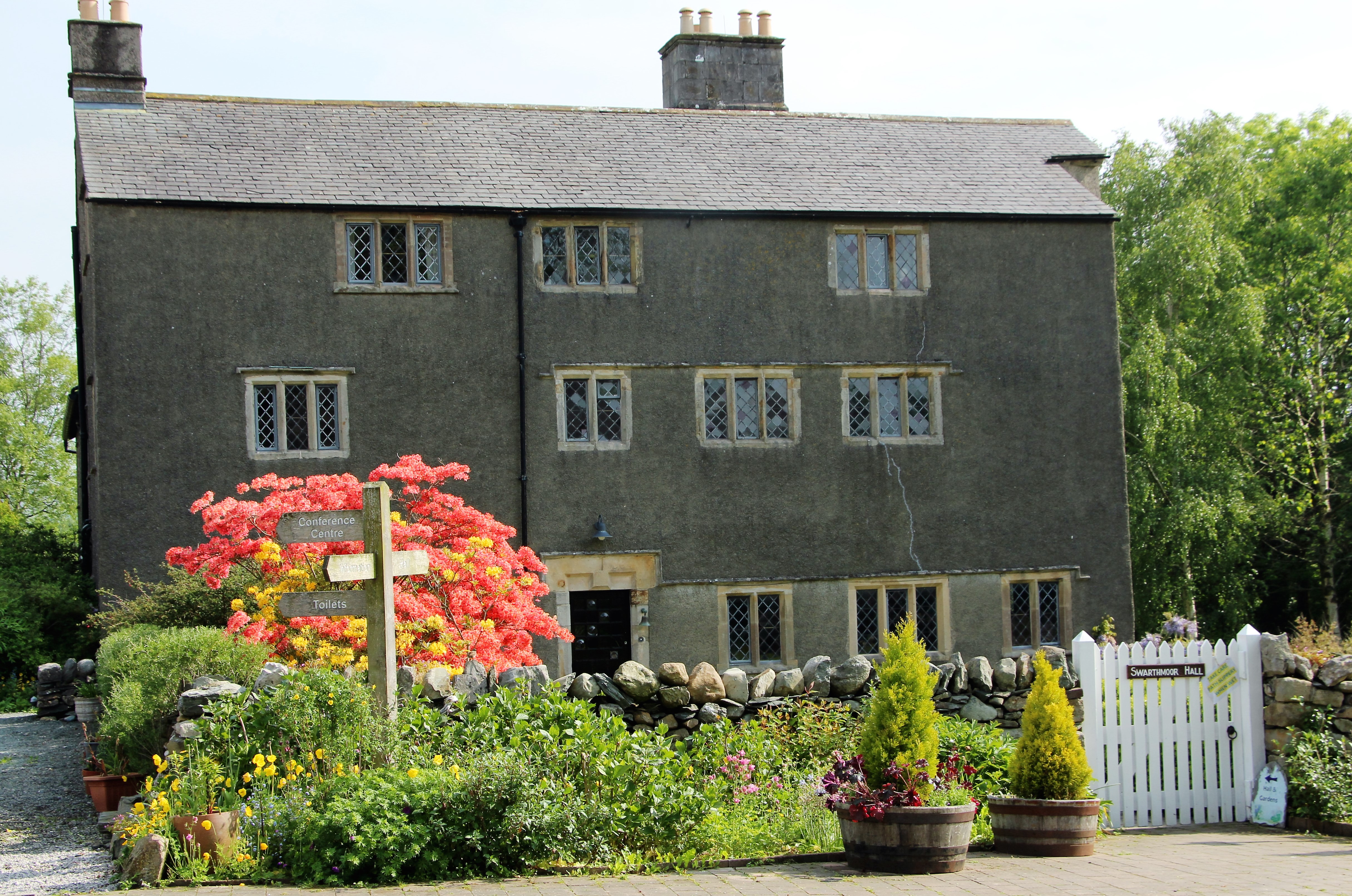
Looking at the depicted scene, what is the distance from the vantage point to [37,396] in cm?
4228

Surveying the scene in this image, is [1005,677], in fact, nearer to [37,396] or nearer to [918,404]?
[918,404]

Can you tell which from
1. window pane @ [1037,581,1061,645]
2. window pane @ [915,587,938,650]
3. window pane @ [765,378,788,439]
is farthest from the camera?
window pane @ [1037,581,1061,645]

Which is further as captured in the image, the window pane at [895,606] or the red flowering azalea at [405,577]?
the window pane at [895,606]

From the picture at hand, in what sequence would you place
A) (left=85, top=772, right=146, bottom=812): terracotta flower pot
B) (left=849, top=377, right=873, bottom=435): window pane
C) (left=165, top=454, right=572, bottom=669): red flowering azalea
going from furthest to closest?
(left=849, top=377, right=873, bottom=435): window pane → (left=165, top=454, right=572, bottom=669): red flowering azalea → (left=85, top=772, right=146, bottom=812): terracotta flower pot

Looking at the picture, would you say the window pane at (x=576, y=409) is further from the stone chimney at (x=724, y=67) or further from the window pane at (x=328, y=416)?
the stone chimney at (x=724, y=67)

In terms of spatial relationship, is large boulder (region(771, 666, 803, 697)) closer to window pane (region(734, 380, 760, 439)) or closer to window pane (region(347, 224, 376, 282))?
window pane (region(734, 380, 760, 439))

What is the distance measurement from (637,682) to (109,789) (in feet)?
13.2

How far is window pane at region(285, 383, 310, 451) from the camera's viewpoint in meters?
17.3

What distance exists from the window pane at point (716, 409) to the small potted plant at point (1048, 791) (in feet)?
32.8

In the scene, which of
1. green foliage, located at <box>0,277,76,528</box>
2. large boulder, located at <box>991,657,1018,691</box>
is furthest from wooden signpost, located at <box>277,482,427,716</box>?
green foliage, located at <box>0,277,76,528</box>

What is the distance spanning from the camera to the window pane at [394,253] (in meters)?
17.8

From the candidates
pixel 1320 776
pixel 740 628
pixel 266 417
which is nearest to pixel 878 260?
pixel 740 628

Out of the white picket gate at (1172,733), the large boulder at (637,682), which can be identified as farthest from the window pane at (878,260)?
the large boulder at (637,682)

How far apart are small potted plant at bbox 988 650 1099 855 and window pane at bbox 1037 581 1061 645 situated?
10648 mm
